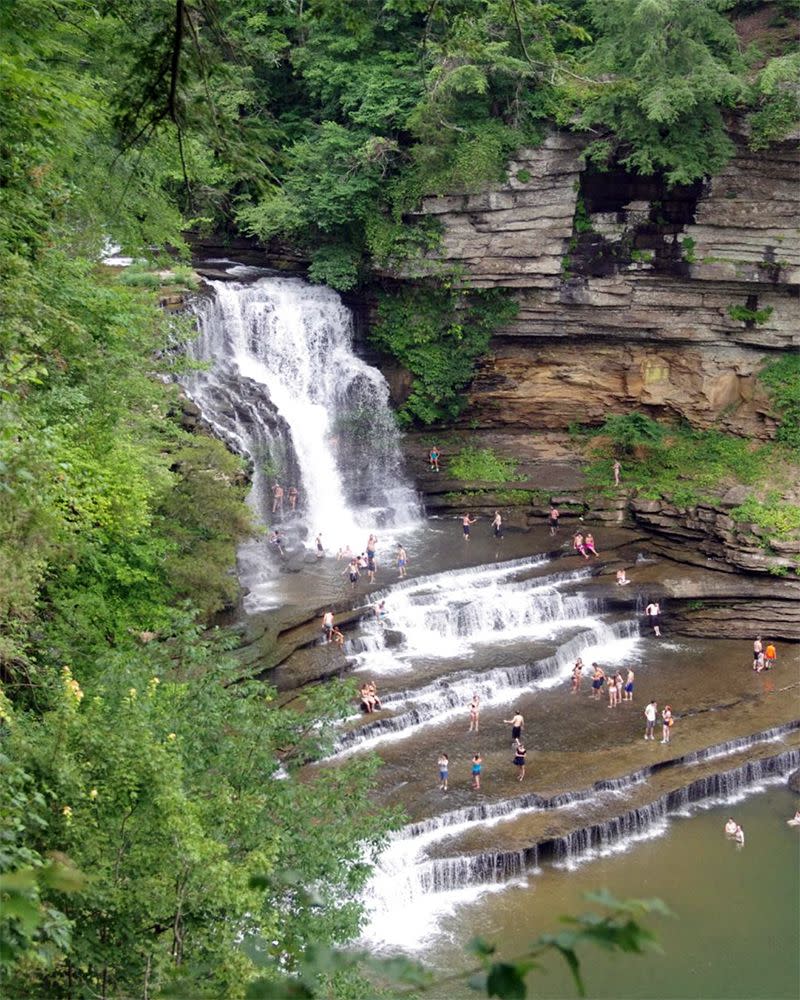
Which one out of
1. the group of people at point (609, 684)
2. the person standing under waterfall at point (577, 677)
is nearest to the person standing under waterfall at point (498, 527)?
the group of people at point (609, 684)

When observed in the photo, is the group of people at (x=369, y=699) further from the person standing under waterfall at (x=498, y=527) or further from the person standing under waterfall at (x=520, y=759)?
the person standing under waterfall at (x=498, y=527)

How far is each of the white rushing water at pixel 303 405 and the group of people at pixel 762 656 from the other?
10.4m

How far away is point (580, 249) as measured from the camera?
2880cm

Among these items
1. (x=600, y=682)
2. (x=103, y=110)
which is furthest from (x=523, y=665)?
(x=103, y=110)

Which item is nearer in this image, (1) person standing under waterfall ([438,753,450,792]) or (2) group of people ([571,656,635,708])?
(1) person standing under waterfall ([438,753,450,792])

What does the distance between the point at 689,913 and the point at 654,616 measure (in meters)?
9.76

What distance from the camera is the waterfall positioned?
2744cm

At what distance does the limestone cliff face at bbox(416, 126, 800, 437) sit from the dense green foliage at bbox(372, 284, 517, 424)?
32.1 inches

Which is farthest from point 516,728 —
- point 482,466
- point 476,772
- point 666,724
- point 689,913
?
point 482,466

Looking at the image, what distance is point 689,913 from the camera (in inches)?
603

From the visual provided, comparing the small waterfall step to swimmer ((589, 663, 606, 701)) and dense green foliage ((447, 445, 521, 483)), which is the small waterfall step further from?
dense green foliage ((447, 445, 521, 483))

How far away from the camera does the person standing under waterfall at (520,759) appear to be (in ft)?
58.7

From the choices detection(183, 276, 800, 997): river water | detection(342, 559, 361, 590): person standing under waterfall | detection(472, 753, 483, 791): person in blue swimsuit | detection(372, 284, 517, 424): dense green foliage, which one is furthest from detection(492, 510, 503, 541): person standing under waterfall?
detection(472, 753, 483, 791): person in blue swimsuit

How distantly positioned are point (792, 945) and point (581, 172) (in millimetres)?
20565
